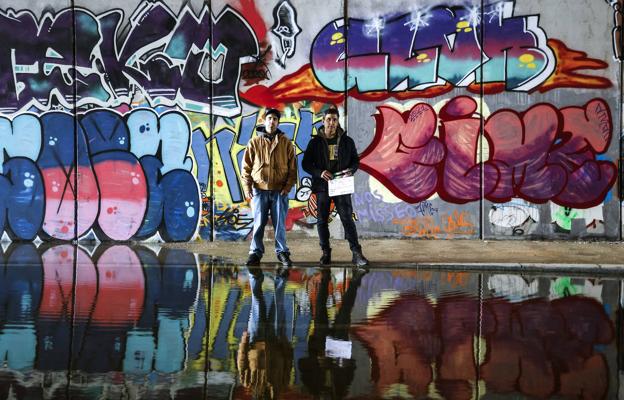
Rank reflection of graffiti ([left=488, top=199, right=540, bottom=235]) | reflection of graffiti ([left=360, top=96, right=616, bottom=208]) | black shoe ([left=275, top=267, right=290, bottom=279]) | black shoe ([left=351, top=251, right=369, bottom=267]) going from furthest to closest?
1. reflection of graffiti ([left=488, top=199, right=540, bottom=235])
2. reflection of graffiti ([left=360, top=96, right=616, bottom=208])
3. black shoe ([left=351, top=251, right=369, bottom=267])
4. black shoe ([left=275, top=267, right=290, bottom=279])

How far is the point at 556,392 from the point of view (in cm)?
427

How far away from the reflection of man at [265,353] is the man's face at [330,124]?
3.39 m

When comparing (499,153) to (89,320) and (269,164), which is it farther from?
(89,320)

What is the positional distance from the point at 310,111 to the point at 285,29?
1356mm

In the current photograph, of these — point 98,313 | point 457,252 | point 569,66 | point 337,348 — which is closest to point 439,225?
point 457,252

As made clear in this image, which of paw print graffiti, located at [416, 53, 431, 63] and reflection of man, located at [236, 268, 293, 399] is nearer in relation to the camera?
reflection of man, located at [236, 268, 293, 399]

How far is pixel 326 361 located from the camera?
4883 millimetres

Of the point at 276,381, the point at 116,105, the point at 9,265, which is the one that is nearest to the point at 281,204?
the point at 9,265

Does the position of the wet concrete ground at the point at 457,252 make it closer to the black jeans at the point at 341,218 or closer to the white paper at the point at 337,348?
the black jeans at the point at 341,218

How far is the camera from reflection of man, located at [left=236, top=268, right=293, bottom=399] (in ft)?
14.3

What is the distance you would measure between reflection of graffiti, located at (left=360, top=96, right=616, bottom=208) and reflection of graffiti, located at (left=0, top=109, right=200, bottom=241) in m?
3.22

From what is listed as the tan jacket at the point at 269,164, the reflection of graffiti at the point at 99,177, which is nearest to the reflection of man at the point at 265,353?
the tan jacket at the point at 269,164

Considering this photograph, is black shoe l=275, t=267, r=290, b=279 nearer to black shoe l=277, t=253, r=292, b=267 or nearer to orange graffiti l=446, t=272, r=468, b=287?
black shoe l=277, t=253, r=292, b=267

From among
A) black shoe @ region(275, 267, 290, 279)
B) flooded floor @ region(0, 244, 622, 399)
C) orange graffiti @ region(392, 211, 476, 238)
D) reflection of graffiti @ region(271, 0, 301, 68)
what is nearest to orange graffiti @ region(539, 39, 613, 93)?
orange graffiti @ region(392, 211, 476, 238)
